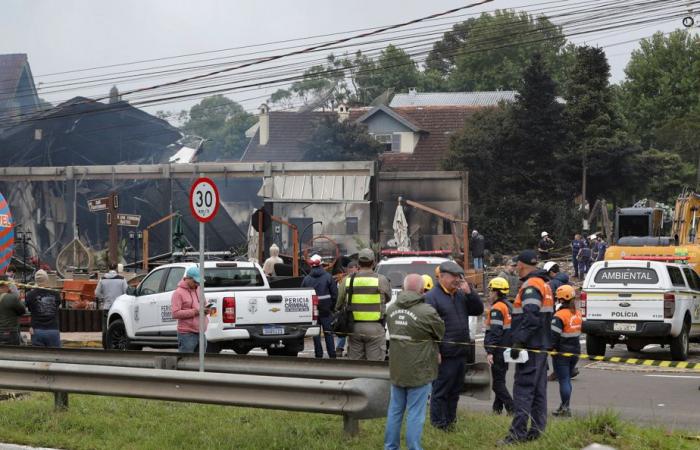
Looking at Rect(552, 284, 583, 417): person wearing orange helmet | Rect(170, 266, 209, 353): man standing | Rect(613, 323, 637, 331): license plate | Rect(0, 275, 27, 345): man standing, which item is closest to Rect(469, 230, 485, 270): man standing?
Rect(613, 323, 637, 331): license plate

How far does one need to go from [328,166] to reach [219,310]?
23.7 m

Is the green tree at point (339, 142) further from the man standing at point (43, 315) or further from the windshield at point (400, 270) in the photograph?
the man standing at point (43, 315)

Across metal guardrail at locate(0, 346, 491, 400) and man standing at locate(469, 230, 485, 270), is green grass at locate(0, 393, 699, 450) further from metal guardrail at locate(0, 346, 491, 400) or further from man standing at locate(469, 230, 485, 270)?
man standing at locate(469, 230, 485, 270)

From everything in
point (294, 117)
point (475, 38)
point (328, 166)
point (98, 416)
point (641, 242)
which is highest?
point (475, 38)

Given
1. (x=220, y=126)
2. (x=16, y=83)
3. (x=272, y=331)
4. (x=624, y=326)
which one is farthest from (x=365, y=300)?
(x=220, y=126)

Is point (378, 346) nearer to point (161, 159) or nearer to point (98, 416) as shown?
point (98, 416)

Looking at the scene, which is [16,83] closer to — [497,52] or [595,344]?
[497,52]

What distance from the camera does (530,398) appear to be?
10258 mm

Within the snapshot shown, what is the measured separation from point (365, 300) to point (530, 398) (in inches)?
179

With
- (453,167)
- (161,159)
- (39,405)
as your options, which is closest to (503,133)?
(453,167)

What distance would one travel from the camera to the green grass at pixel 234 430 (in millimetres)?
9562

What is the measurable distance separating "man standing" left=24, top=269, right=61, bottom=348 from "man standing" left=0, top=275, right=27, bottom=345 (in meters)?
0.19

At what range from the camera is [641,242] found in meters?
27.1

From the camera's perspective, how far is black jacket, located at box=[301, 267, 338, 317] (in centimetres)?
1900
